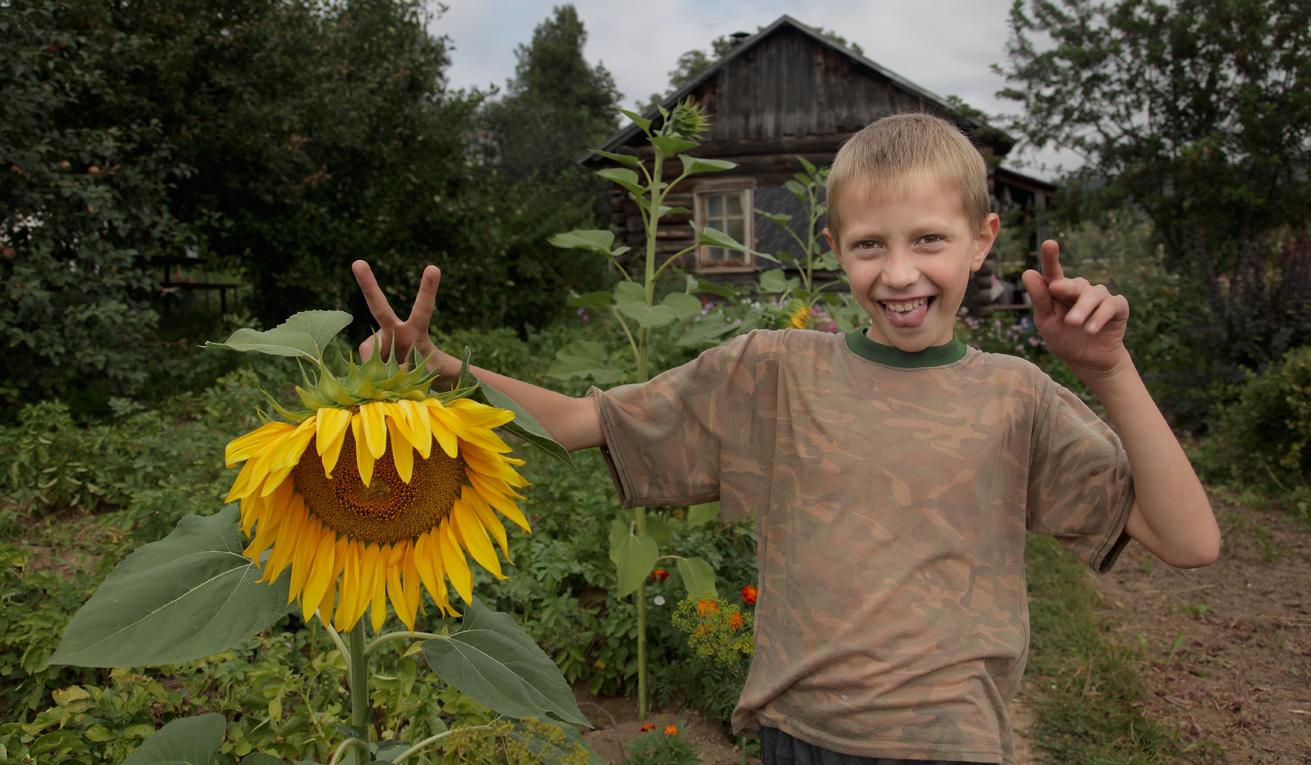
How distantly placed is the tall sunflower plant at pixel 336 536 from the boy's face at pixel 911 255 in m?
0.62

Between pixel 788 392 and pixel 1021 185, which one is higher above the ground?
pixel 1021 185

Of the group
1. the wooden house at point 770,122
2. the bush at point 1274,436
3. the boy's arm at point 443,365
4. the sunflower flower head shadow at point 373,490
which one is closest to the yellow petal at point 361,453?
the sunflower flower head shadow at point 373,490

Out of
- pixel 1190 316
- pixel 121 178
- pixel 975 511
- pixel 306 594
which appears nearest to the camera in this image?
pixel 306 594

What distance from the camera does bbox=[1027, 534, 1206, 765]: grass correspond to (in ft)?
8.20

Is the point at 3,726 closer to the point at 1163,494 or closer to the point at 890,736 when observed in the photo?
the point at 890,736

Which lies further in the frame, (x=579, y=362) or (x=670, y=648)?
(x=670, y=648)

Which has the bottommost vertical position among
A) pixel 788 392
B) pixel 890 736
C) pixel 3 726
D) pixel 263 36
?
pixel 3 726

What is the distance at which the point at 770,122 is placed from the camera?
34.9 ft

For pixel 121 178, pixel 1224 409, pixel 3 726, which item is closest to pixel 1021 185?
pixel 1224 409

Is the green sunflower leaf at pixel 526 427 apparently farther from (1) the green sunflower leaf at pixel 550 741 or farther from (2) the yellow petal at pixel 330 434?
(1) the green sunflower leaf at pixel 550 741

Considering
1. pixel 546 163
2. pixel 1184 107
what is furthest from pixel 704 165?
pixel 546 163

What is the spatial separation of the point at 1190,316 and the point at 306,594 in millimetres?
7959

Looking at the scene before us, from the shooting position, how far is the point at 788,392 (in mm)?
1428

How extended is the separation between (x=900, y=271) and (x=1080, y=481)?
1.40 feet
